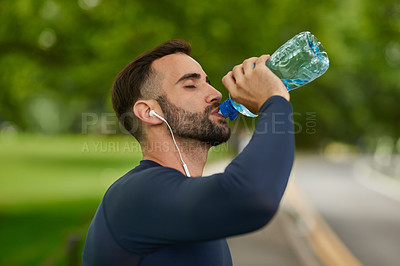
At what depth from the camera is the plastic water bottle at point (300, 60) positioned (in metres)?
1.99

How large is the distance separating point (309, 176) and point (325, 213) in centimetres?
1102

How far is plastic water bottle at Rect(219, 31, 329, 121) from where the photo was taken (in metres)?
1.99

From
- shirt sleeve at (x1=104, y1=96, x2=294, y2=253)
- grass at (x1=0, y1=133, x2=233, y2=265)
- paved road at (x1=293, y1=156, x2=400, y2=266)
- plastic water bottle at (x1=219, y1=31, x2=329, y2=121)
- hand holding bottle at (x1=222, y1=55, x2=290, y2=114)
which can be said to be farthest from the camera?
paved road at (x1=293, y1=156, x2=400, y2=266)

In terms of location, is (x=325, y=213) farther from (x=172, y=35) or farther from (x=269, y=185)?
(x=269, y=185)

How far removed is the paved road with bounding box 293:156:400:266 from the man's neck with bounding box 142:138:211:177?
696 cm

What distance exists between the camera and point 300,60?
6.83 feet

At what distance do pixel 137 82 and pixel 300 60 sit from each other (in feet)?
2.46

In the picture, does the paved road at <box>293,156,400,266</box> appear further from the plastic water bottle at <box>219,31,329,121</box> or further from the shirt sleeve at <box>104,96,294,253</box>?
the shirt sleeve at <box>104,96,294,253</box>

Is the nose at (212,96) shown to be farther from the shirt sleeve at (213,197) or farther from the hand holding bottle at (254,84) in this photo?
the shirt sleeve at (213,197)

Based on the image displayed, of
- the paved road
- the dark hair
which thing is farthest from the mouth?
the paved road

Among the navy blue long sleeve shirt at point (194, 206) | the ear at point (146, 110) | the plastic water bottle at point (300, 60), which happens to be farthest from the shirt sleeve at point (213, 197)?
the plastic water bottle at point (300, 60)

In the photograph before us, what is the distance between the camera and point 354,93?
1768 inches

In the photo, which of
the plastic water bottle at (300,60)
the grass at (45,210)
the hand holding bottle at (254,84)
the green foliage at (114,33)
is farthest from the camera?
the green foliage at (114,33)

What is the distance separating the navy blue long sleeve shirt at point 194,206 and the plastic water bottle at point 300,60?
564 millimetres
